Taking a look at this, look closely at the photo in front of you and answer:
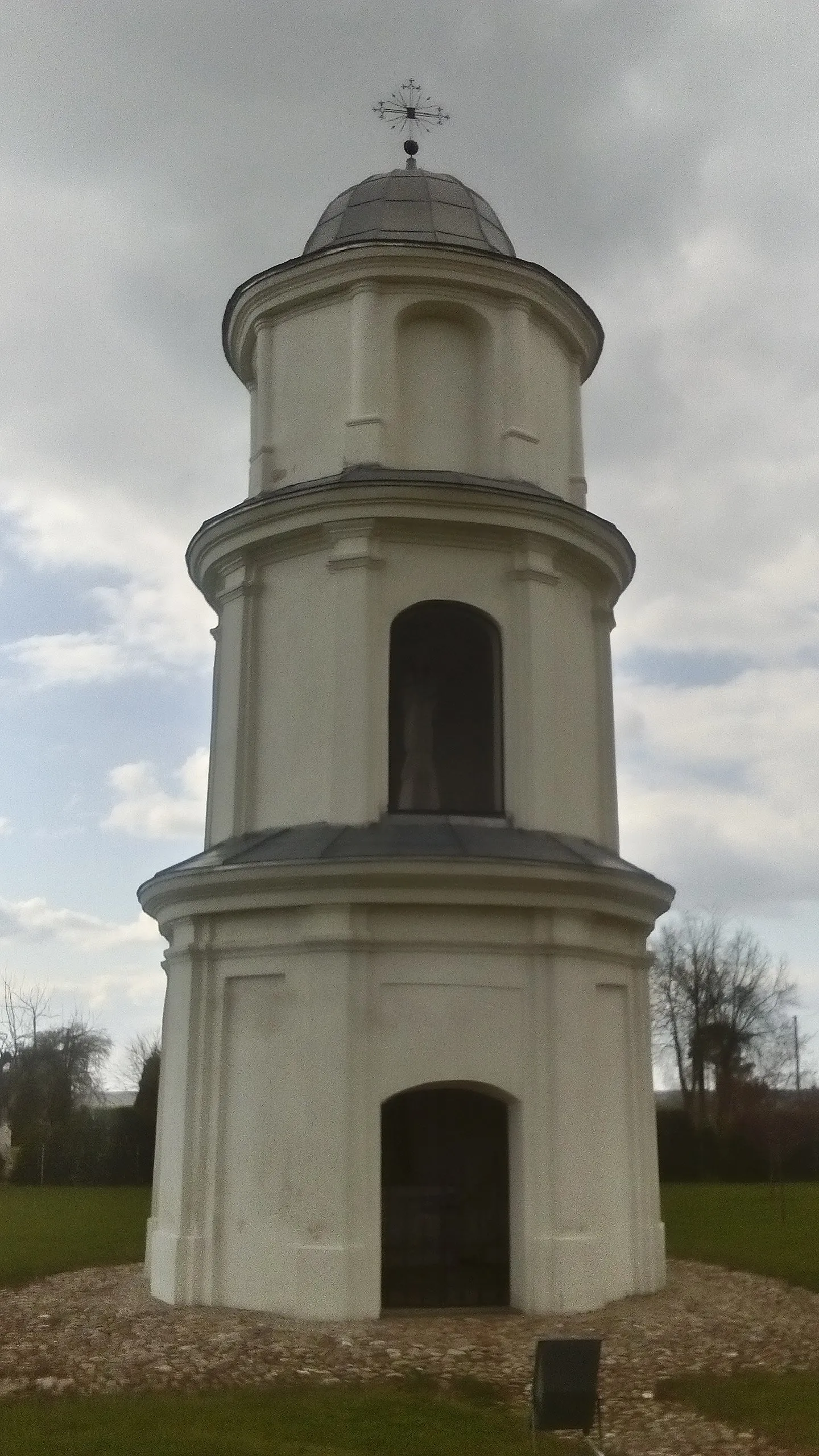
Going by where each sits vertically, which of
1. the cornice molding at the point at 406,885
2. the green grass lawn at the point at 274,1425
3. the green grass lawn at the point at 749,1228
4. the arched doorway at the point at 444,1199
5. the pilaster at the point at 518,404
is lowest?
the green grass lawn at the point at 274,1425

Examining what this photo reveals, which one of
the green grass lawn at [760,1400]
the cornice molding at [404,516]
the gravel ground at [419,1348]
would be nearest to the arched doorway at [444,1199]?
the gravel ground at [419,1348]

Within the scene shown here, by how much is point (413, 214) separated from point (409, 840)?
28.0ft

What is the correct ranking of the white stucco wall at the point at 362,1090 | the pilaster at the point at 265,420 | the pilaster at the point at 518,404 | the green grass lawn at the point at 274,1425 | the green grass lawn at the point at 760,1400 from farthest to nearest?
the pilaster at the point at 265,420 → the pilaster at the point at 518,404 → the white stucco wall at the point at 362,1090 → the green grass lawn at the point at 760,1400 → the green grass lawn at the point at 274,1425

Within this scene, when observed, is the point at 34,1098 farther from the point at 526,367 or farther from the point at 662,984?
the point at 526,367

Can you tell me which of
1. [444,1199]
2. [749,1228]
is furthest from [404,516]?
[749,1228]

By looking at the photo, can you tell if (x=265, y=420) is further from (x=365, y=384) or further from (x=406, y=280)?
(x=406, y=280)

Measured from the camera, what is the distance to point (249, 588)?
587 inches

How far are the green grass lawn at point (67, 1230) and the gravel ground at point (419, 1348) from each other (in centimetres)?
338

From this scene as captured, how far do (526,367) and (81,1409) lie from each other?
1178cm

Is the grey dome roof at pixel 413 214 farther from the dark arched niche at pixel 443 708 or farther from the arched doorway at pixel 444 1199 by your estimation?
the arched doorway at pixel 444 1199

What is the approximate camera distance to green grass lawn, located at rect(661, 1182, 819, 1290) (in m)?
16.3

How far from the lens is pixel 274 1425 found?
28.8ft

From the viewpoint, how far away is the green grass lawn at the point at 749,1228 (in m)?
16.3

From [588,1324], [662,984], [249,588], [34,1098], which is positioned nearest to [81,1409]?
[588,1324]
